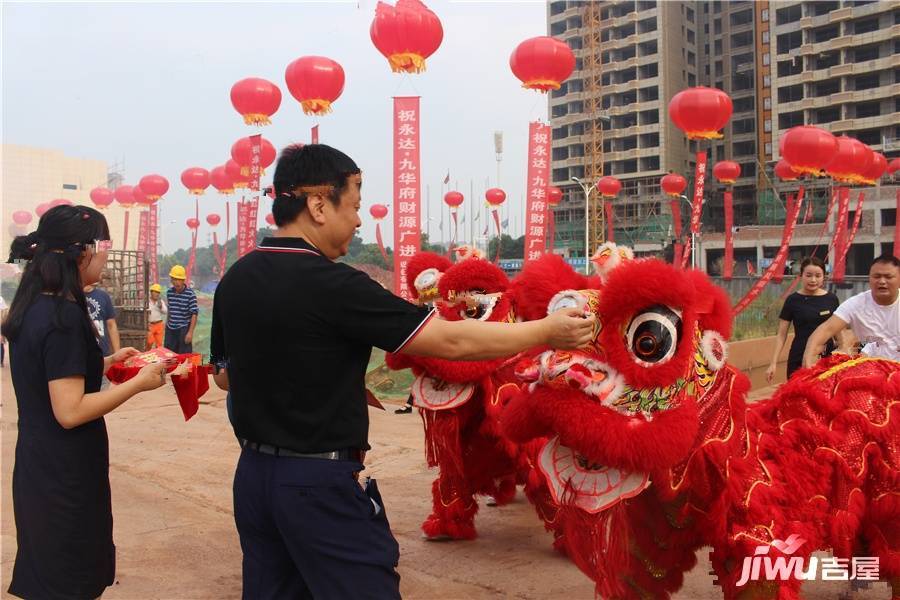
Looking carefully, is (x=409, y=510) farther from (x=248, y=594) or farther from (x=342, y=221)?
(x=342, y=221)

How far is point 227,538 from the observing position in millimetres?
3982

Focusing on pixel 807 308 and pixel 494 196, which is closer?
pixel 807 308

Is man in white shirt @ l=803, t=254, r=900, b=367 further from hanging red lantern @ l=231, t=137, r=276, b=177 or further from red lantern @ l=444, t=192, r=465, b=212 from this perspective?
red lantern @ l=444, t=192, r=465, b=212

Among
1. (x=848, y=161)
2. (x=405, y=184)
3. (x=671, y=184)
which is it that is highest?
(x=671, y=184)

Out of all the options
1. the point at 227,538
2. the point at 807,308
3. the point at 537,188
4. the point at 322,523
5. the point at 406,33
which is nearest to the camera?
the point at 322,523

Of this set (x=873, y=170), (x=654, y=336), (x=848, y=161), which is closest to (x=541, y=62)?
(x=848, y=161)

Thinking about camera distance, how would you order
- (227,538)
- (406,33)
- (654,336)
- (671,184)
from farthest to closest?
1. (671,184)
2. (406,33)
3. (227,538)
4. (654,336)

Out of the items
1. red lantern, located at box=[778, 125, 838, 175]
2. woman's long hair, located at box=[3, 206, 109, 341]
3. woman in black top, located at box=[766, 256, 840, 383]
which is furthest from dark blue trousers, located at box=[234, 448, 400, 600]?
red lantern, located at box=[778, 125, 838, 175]

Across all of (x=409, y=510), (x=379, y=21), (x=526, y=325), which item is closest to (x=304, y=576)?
(x=526, y=325)

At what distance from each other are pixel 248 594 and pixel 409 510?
2.74 metres

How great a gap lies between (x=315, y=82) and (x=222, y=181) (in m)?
6.84

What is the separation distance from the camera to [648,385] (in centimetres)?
207

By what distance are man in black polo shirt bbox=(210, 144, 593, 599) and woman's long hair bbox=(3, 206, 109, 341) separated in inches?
26.0

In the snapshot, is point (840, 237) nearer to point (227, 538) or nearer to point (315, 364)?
point (227, 538)
